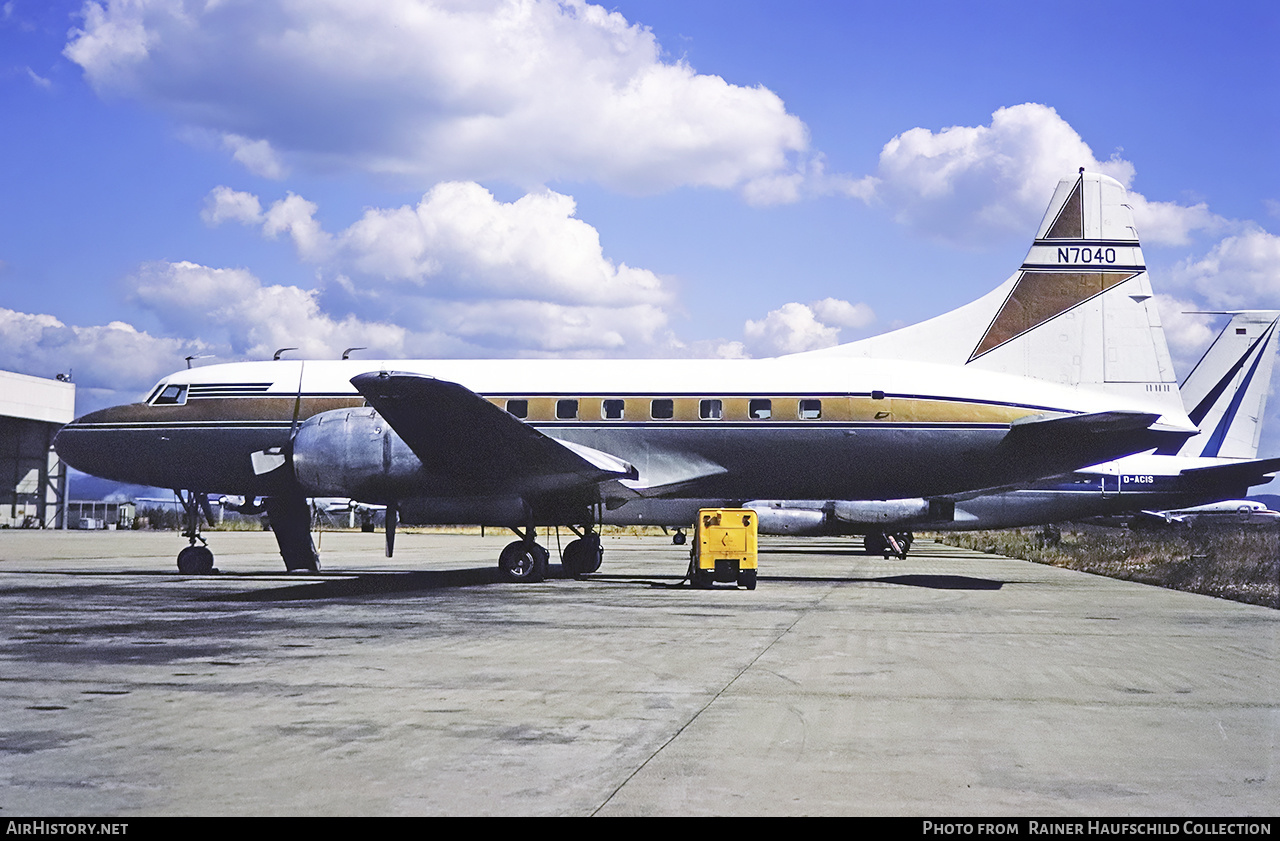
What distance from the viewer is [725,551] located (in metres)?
21.6

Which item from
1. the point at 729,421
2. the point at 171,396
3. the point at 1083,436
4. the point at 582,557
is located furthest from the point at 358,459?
the point at 1083,436

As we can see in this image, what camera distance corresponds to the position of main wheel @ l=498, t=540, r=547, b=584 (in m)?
22.3

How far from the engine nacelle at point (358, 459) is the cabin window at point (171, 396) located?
214 inches

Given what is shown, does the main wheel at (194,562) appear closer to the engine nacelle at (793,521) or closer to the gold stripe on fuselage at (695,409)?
the gold stripe on fuselage at (695,409)

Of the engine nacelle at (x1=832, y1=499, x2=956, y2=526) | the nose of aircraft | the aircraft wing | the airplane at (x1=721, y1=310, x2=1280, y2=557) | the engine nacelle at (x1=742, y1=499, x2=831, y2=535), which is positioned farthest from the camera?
the engine nacelle at (x1=742, y1=499, x2=831, y2=535)

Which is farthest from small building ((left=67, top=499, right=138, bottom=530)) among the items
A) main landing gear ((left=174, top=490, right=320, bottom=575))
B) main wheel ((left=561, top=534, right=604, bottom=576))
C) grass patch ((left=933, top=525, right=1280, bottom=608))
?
main wheel ((left=561, top=534, right=604, bottom=576))

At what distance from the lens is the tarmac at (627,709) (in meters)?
5.75

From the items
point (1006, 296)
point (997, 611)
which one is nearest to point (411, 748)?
point (997, 611)

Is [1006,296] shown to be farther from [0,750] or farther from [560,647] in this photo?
[0,750]

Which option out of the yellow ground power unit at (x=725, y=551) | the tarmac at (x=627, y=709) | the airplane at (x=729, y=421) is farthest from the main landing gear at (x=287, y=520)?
the yellow ground power unit at (x=725, y=551)

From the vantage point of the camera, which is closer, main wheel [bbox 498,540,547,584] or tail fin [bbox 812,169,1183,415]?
main wheel [bbox 498,540,547,584]

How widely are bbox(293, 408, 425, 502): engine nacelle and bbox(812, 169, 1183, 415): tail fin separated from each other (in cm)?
1265

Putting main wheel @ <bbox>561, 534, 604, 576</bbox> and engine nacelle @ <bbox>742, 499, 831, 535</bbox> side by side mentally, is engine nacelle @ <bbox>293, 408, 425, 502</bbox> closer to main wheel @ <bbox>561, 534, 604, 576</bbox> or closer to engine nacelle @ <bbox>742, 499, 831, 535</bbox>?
main wheel @ <bbox>561, 534, 604, 576</bbox>
